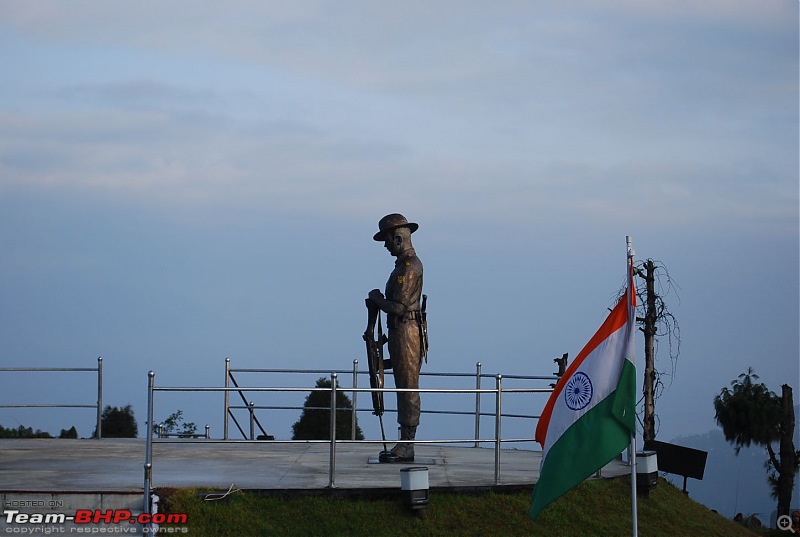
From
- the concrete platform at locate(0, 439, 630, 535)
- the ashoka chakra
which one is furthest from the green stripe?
the concrete platform at locate(0, 439, 630, 535)

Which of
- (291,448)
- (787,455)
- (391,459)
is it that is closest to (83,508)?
(391,459)

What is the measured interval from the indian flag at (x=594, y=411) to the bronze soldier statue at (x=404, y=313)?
196 inches

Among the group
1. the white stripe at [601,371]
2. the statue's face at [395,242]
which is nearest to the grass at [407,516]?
the white stripe at [601,371]

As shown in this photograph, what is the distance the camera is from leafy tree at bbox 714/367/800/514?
26.0 m

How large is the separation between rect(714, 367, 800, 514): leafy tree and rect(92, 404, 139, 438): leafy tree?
13.6 m

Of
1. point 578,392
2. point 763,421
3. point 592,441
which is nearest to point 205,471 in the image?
point 578,392

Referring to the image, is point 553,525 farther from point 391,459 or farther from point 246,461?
point 246,461

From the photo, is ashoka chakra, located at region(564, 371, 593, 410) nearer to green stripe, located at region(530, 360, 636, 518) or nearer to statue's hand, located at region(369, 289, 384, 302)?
green stripe, located at region(530, 360, 636, 518)

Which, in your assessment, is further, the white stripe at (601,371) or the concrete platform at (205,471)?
the concrete platform at (205,471)

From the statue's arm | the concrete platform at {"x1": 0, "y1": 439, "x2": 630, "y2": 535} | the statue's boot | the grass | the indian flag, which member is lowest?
the grass

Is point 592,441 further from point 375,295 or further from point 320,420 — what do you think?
point 320,420

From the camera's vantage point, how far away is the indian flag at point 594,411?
10.3 metres

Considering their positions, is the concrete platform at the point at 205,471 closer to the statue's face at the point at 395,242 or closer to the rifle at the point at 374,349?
the rifle at the point at 374,349

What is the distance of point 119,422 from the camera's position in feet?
89.4
